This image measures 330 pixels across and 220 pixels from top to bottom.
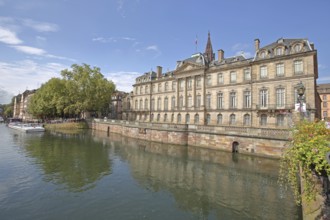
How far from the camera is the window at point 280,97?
26094 mm

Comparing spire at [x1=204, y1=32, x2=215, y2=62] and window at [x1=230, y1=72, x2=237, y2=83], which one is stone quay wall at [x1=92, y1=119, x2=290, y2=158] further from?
spire at [x1=204, y1=32, x2=215, y2=62]

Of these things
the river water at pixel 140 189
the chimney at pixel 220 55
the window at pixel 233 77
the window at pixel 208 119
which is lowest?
the river water at pixel 140 189

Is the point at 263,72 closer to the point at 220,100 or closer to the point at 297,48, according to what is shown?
the point at 297,48

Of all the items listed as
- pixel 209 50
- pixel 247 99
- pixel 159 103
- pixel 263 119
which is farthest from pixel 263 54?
pixel 159 103

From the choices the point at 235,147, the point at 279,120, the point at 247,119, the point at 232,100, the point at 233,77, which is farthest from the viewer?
the point at 232,100

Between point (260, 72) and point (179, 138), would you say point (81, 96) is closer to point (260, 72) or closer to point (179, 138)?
point (179, 138)

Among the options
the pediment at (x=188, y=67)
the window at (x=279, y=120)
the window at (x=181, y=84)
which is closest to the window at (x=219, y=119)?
the window at (x=279, y=120)

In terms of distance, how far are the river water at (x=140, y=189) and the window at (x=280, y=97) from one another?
469 inches

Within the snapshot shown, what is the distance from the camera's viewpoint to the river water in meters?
8.38

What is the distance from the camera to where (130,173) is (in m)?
Answer: 14.0

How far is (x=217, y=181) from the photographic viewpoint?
41.0 feet

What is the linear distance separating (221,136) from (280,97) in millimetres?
11142

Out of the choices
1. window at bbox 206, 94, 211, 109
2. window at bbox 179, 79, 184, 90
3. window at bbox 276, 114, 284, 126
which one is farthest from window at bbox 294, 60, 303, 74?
window at bbox 179, 79, 184, 90

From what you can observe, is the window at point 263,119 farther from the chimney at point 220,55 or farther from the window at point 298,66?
the chimney at point 220,55
